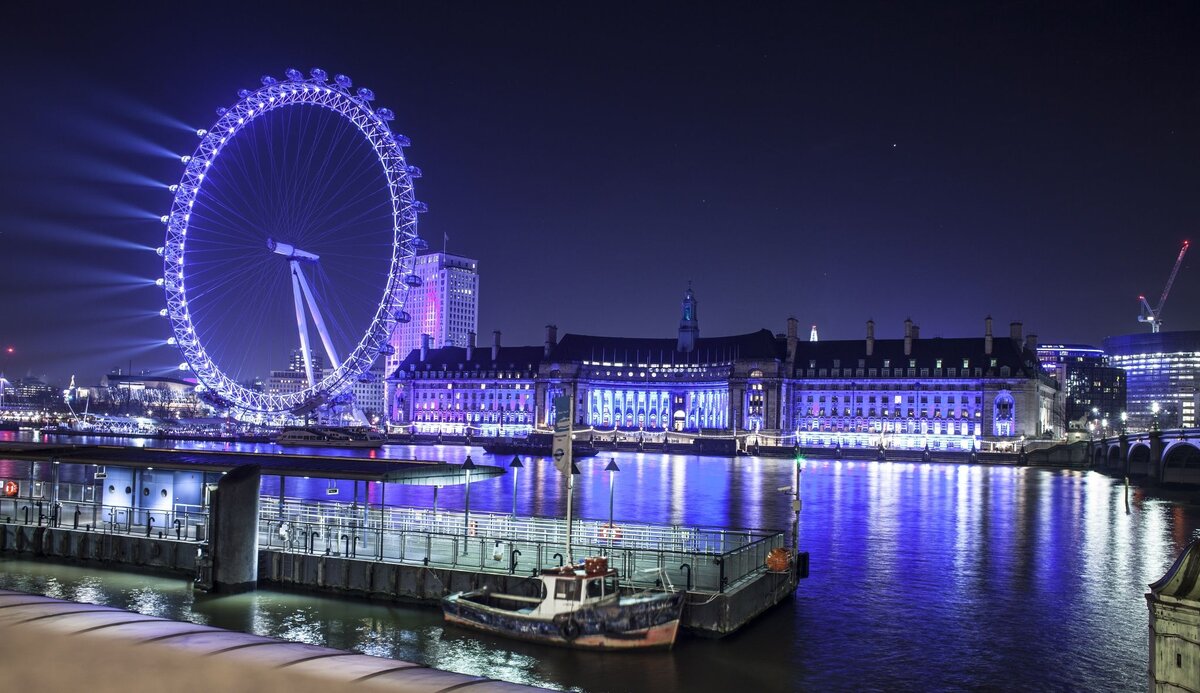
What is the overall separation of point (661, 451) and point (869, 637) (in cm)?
16717

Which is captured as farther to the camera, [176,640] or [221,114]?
[221,114]

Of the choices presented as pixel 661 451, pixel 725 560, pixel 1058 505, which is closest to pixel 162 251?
pixel 725 560

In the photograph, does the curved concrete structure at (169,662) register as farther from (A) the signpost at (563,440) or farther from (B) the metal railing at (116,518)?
(B) the metal railing at (116,518)

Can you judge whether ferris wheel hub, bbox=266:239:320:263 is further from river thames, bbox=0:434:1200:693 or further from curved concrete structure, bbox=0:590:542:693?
curved concrete structure, bbox=0:590:542:693

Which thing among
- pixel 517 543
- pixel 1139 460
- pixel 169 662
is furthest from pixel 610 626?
pixel 1139 460

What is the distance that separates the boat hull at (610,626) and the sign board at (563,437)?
5.03 meters

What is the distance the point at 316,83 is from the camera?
299 ft

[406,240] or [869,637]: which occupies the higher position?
[406,240]

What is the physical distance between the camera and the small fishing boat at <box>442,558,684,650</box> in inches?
1121

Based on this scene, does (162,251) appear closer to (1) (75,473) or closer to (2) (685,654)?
(1) (75,473)

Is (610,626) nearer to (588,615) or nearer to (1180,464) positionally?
(588,615)

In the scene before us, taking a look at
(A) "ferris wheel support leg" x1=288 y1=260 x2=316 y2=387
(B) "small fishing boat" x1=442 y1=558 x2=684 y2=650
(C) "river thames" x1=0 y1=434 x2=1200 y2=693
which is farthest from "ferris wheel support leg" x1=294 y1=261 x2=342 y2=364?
(B) "small fishing boat" x1=442 y1=558 x2=684 y2=650

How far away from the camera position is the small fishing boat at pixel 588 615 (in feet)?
93.5

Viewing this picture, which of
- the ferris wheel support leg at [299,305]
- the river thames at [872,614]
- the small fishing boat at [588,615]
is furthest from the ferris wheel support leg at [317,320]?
the small fishing boat at [588,615]
